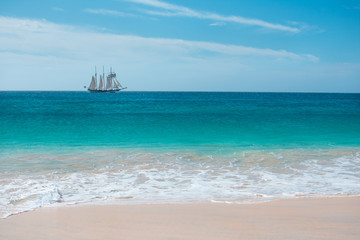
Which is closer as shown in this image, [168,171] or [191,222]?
[191,222]

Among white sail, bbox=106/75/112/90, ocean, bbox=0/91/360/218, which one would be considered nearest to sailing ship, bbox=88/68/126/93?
white sail, bbox=106/75/112/90

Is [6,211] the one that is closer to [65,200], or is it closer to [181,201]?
[65,200]

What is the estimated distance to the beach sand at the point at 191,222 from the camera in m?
Result: 4.06

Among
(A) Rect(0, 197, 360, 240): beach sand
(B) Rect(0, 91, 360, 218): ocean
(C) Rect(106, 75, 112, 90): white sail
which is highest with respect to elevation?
(C) Rect(106, 75, 112, 90): white sail

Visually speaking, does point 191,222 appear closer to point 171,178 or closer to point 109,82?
point 171,178

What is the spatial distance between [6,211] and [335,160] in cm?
936

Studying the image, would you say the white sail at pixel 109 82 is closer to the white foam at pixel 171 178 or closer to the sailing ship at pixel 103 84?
the sailing ship at pixel 103 84

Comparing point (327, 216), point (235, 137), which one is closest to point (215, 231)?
point (327, 216)

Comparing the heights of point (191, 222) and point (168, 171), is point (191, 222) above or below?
above

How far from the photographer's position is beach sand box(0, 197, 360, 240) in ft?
13.3

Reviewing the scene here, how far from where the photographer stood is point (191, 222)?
14.7 ft

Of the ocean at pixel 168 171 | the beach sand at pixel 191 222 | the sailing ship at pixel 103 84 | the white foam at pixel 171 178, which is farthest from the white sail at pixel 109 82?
the beach sand at pixel 191 222

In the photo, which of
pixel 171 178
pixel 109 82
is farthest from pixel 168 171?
pixel 109 82

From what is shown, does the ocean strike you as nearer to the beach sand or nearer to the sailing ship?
the beach sand
